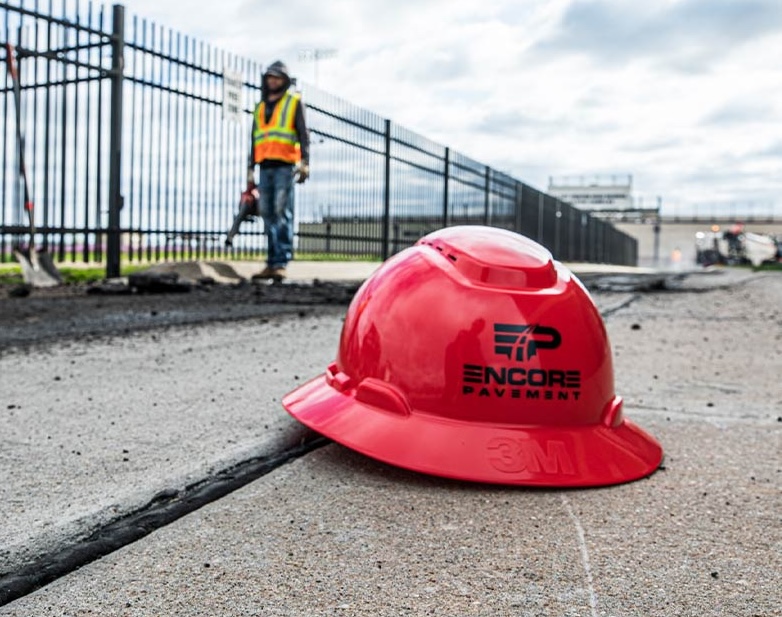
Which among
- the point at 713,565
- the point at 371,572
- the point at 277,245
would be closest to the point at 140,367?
the point at 371,572

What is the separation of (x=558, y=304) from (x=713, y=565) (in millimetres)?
766

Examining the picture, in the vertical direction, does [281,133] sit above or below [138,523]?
above

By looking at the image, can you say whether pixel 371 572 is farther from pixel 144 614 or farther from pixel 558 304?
pixel 558 304

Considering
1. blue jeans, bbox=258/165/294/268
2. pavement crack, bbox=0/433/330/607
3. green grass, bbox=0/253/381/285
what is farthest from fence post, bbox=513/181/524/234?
pavement crack, bbox=0/433/330/607

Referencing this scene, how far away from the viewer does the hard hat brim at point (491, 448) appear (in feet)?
5.91

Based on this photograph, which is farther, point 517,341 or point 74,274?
point 74,274

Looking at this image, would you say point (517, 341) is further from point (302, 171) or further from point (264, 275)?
point (264, 275)

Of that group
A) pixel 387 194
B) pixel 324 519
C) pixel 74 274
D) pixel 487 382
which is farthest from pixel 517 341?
pixel 387 194

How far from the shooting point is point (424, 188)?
55.8 feet

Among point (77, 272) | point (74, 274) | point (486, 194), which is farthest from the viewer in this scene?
point (486, 194)

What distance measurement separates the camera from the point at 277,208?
9.73 meters

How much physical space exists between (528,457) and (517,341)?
0.28 meters

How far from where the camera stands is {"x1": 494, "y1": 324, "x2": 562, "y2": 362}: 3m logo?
1.92m

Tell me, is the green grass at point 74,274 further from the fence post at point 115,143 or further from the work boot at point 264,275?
the work boot at point 264,275
